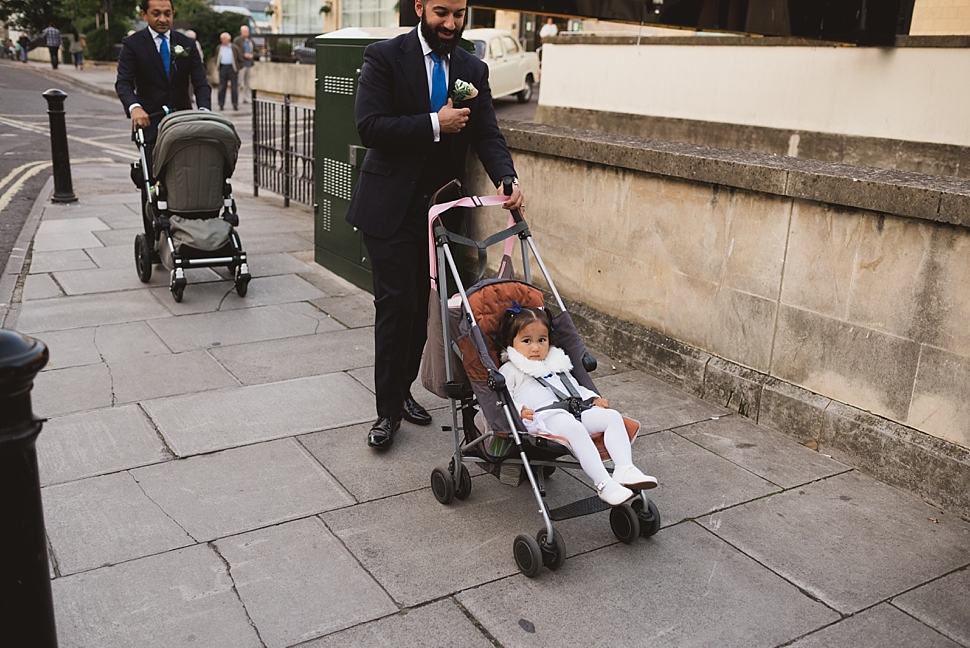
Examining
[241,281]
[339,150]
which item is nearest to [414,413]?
[241,281]

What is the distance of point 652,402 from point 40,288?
16.9ft

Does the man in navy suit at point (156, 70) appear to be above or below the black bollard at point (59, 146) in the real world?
above

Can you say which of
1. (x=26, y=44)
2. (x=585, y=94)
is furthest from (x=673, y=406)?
(x=26, y=44)

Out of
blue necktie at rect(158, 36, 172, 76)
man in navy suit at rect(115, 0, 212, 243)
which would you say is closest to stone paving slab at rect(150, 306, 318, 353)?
man in navy suit at rect(115, 0, 212, 243)

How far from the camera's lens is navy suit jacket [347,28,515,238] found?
14.1 ft

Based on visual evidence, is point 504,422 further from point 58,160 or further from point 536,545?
point 58,160

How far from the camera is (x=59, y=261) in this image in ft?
27.5

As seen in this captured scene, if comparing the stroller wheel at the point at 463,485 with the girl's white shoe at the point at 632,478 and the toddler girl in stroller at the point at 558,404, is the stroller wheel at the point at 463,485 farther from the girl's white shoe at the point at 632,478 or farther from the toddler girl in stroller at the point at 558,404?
the girl's white shoe at the point at 632,478

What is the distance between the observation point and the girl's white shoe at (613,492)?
342 centimetres

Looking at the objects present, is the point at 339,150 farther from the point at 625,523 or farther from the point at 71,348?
the point at 625,523

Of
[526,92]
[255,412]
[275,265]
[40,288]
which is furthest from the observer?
[526,92]

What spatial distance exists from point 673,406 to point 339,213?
12.7ft

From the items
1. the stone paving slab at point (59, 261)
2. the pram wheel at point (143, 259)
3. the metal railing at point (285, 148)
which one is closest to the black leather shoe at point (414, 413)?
the pram wheel at point (143, 259)

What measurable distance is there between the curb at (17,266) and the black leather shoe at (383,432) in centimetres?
328
